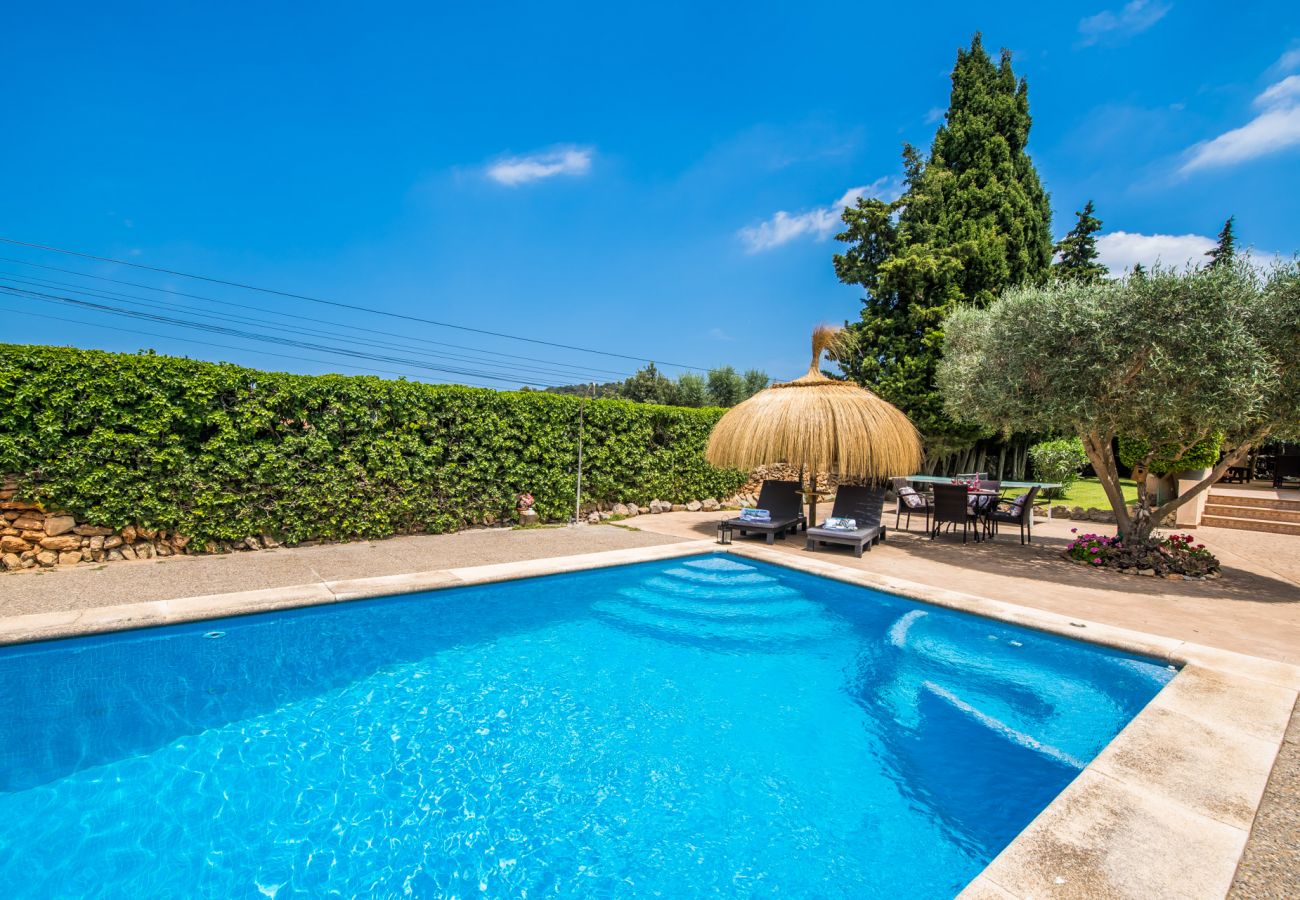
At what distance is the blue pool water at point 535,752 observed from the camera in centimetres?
309

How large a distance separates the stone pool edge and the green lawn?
1188cm

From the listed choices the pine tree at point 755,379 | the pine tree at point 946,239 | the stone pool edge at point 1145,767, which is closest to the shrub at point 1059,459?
the pine tree at point 946,239

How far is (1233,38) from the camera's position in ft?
29.9

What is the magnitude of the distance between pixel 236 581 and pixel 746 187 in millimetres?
15049

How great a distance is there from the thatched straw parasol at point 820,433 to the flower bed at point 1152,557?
308 centimetres

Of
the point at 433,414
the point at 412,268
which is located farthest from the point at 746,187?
the point at 412,268

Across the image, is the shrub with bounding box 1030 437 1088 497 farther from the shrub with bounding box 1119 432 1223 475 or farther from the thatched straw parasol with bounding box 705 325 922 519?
the thatched straw parasol with bounding box 705 325 922 519

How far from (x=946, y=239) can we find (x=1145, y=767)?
703 inches

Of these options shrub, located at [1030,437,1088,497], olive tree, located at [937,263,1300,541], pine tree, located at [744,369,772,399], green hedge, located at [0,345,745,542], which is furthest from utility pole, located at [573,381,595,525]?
pine tree, located at [744,369,772,399]

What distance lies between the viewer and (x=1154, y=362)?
7.42 metres

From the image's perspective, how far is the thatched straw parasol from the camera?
9.87 meters

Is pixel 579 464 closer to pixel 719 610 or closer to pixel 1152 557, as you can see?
pixel 719 610

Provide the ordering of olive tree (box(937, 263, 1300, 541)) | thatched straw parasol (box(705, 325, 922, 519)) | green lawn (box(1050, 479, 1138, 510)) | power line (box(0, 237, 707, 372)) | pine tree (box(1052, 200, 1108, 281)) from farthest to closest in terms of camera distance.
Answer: pine tree (box(1052, 200, 1108, 281))
green lawn (box(1050, 479, 1138, 510))
power line (box(0, 237, 707, 372))
thatched straw parasol (box(705, 325, 922, 519))
olive tree (box(937, 263, 1300, 541))

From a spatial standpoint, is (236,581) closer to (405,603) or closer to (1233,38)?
(405,603)
